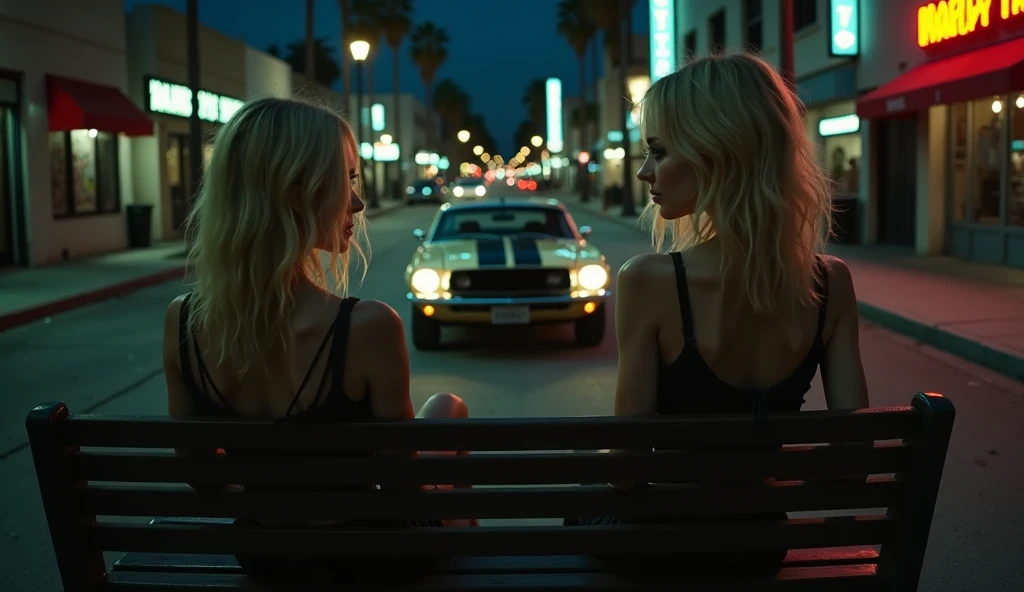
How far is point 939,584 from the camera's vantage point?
4.38 metres

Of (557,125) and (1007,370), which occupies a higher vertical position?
(557,125)

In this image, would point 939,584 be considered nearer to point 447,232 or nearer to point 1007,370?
point 1007,370

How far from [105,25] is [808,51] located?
627 inches

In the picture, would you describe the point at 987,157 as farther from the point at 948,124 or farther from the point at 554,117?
the point at 554,117

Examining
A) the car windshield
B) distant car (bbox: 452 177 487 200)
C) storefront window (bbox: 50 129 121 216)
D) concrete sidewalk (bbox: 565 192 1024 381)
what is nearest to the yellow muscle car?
the car windshield

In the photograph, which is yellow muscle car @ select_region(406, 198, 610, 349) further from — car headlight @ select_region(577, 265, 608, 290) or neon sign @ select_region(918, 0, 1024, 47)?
neon sign @ select_region(918, 0, 1024, 47)

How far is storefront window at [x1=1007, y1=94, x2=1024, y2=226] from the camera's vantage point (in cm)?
1650

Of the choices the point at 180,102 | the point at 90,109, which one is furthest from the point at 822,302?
the point at 180,102

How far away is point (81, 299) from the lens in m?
15.3

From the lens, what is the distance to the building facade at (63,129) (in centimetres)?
2038

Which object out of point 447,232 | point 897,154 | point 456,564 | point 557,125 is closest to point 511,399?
point 447,232

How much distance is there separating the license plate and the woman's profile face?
7511mm

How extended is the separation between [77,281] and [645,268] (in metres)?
16.4

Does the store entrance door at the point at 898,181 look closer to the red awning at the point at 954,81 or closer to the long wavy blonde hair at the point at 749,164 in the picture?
the red awning at the point at 954,81
